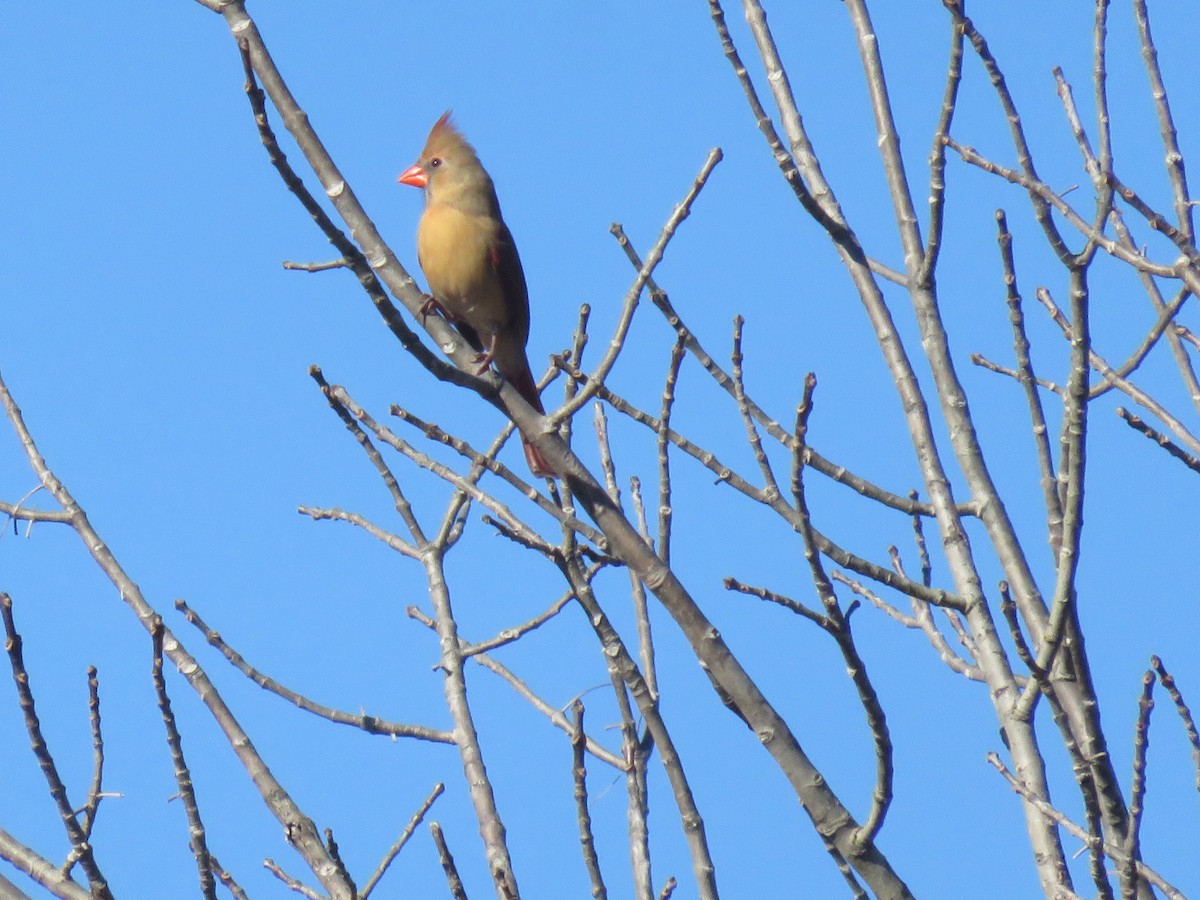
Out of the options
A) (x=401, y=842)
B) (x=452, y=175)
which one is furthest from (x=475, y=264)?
(x=401, y=842)

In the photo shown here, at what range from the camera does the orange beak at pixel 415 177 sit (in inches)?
→ 247

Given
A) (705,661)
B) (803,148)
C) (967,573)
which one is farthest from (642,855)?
(803,148)

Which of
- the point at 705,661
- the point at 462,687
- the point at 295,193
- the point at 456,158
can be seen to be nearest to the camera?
the point at 295,193

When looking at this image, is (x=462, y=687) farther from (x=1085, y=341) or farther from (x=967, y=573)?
(x=1085, y=341)

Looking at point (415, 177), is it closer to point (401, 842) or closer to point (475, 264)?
point (475, 264)

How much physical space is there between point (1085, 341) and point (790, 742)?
0.84 m

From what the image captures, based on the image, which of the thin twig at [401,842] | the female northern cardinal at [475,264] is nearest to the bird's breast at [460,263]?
the female northern cardinal at [475,264]

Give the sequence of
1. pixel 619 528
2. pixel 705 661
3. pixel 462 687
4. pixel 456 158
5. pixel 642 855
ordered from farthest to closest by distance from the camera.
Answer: pixel 456 158, pixel 462 687, pixel 642 855, pixel 619 528, pixel 705 661

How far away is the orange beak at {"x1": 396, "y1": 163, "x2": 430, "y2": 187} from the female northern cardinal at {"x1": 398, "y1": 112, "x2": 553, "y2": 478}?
57 mm

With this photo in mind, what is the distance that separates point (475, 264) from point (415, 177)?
0.71m

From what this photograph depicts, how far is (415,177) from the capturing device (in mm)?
6312

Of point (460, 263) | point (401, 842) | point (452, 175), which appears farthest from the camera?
point (452, 175)

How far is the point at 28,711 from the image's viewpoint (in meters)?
2.47

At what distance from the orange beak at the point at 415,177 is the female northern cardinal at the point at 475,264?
6 cm
